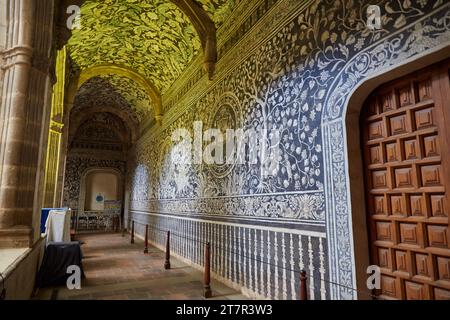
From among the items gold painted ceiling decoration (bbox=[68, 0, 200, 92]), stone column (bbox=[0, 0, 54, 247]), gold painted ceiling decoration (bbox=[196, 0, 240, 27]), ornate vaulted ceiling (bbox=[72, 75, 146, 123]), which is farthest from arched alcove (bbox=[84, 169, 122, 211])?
stone column (bbox=[0, 0, 54, 247])

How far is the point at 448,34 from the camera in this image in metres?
2.11

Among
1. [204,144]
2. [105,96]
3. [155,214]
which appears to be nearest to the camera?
[204,144]

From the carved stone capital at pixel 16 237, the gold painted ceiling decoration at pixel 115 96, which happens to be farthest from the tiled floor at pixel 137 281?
the gold painted ceiling decoration at pixel 115 96

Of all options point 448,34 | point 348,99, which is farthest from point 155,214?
point 448,34

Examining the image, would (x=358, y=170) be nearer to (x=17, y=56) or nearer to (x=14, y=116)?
(x=14, y=116)

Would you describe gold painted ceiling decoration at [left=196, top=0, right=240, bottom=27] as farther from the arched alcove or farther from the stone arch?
the arched alcove

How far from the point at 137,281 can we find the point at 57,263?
4.43 ft

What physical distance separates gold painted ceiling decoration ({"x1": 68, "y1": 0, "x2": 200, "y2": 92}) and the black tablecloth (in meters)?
4.69

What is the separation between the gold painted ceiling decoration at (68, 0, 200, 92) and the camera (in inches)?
248

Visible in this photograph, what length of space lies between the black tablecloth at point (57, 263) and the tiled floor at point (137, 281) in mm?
228

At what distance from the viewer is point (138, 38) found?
7.64 meters

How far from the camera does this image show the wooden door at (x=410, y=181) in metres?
2.30
